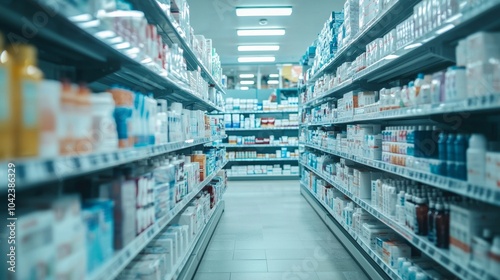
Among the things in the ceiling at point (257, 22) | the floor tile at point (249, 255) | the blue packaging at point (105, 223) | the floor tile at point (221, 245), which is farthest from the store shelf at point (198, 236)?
the ceiling at point (257, 22)

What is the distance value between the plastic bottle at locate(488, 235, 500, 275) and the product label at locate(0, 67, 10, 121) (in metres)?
1.87

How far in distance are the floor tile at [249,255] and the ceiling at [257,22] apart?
4.96 m

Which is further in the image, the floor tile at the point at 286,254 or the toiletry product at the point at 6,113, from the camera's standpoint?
the floor tile at the point at 286,254

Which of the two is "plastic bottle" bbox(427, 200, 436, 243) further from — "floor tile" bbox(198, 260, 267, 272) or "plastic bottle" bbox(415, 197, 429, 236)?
"floor tile" bbox(198, 260, 267, 272)

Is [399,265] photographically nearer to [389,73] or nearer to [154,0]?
[389,73]

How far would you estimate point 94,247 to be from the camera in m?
1.35

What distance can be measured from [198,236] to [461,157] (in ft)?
9.00

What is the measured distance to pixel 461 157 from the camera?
5.74 ft

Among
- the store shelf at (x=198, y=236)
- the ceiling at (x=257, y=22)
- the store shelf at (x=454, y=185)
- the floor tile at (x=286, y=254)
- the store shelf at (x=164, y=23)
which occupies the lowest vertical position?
the floor tile at (x=286, y=254)

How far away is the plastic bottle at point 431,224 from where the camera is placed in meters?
1.99

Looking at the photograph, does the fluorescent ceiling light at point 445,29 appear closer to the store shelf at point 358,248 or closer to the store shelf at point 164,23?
the store shelf at point 358,248

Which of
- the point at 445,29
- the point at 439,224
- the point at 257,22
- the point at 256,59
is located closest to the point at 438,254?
the point at 439,224

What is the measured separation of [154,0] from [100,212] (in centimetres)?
165

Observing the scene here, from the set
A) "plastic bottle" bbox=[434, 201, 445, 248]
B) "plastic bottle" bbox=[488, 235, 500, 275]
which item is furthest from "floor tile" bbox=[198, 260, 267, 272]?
"plastic bottle" bbox=[488, 235, 500, 275]
